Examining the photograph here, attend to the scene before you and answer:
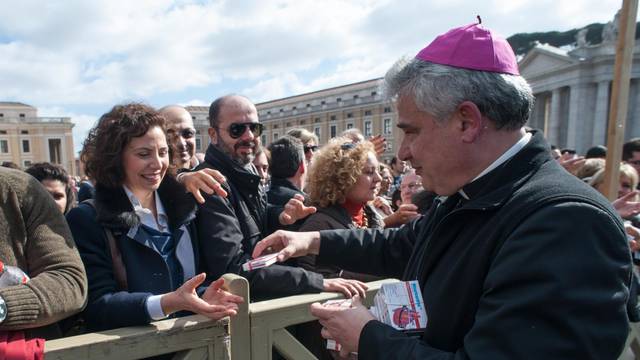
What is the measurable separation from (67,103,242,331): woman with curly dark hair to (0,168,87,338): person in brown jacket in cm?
17

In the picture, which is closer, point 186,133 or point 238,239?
point 238,239

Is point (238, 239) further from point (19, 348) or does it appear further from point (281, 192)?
point (281, 192)

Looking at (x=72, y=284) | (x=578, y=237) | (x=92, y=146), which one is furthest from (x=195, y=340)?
(x=578, y=237)

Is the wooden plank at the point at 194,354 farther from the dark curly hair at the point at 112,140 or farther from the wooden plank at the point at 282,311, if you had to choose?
the dark curly hair at the point at 112,140

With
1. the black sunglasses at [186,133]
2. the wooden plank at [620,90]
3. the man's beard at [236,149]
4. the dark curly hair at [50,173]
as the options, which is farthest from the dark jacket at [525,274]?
the dark curly hair at [50,173]

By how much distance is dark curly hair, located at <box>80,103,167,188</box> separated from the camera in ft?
6.72

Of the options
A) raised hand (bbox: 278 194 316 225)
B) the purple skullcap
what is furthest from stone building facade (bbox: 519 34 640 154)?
the purple skullcap

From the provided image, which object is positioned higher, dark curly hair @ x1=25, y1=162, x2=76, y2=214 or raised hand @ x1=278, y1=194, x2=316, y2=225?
dark curly hair @ x1=25, y1=162, x2=76, y2=214

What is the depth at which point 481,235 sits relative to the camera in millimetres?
1191

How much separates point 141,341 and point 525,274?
4.50ft

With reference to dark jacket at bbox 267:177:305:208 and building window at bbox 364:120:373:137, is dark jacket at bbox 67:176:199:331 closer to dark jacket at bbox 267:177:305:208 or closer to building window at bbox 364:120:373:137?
dark jacket at bbox 267:177:305:208

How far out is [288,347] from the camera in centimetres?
184

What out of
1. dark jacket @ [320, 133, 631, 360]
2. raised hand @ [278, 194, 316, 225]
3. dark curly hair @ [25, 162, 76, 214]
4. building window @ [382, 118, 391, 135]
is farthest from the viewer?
building window @ [382, 118, 391, 135]

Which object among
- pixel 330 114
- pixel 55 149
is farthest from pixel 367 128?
pixel 55 149
